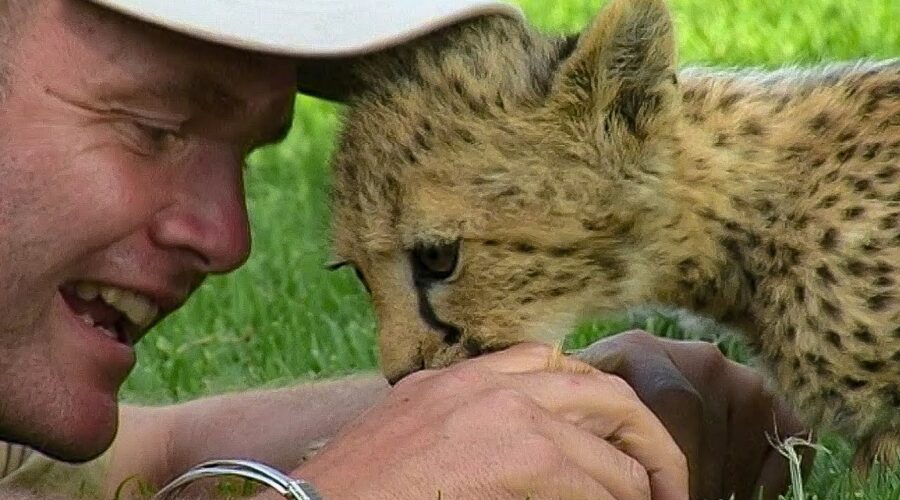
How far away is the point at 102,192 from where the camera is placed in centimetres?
311

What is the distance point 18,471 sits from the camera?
3832mm

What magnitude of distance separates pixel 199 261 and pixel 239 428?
2.69 ft

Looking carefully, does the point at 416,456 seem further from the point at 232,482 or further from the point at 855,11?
the point at 855,11

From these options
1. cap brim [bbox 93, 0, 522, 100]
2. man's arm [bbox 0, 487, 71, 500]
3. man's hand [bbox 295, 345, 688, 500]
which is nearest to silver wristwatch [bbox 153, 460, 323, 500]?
man's hand [bbox 295, 345, 688, 500]

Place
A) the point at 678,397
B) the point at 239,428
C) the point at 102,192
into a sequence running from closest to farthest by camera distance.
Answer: the point at 102,192 < the point at 678,397 < the point at 239,428

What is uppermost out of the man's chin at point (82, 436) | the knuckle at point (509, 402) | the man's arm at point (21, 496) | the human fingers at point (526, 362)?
the knuckle at point (509, 402)

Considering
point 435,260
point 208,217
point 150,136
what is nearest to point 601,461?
point 435,260

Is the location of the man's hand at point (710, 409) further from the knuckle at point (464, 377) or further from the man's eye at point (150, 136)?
the man's eye at point (150, 136)

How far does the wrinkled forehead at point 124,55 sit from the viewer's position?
9.98 feet

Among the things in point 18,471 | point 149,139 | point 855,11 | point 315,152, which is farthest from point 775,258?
point 855,11

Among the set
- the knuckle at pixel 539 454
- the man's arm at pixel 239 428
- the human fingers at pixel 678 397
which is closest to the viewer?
the knuckle at pixel 539 454

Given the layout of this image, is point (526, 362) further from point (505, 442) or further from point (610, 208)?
point (610, 208)

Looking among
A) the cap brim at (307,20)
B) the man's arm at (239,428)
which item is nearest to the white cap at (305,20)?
the cap brim at (307,20)

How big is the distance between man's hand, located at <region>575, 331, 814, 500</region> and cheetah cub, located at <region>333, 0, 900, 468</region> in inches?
8.5
